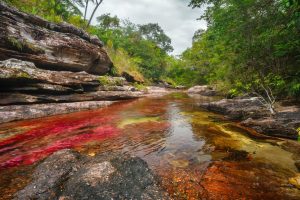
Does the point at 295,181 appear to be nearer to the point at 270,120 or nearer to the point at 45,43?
the point at 270,120

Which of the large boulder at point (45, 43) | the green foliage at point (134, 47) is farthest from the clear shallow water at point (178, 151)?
the green foliage at point (134, 47)

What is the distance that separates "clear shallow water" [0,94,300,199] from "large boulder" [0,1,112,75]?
5147mm

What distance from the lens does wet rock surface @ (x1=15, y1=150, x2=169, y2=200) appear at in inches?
123

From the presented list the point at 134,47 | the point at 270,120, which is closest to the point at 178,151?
the point at 270,120

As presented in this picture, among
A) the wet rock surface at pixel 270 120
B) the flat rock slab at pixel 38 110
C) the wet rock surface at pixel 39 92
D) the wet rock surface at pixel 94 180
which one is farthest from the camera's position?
the wet rock surface at pixel 39 92

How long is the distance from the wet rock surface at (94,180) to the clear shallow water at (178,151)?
0.36 meters

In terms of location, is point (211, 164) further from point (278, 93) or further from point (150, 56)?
point (150, 56)

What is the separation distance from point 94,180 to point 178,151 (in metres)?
2.81

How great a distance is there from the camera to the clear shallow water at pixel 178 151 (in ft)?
12.0

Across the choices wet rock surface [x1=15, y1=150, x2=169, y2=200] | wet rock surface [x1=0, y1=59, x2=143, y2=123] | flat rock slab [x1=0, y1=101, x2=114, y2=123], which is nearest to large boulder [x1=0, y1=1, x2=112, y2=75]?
wet rock surface [x1=0, y1=59, x2=143, y2=123]

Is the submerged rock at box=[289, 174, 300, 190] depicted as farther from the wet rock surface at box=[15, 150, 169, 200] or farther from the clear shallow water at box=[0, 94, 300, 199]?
the wet rock surface at box=[15, 150, 169, 200]

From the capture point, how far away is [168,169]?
439cm

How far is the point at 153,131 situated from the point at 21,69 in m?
7.69

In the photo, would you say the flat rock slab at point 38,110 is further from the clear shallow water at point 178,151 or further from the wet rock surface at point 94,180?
the wet rock surface at point 94,180
